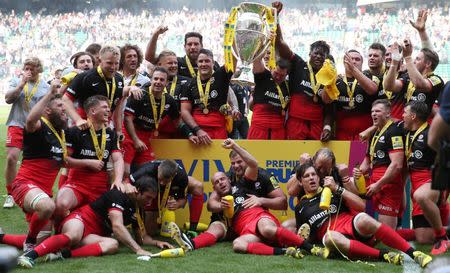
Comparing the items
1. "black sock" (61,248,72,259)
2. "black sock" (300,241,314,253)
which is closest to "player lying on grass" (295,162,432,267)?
"black sock" (300,241,314,253)

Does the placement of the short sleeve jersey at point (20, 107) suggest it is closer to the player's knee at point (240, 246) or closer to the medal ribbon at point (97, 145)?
the medal ribbon at point (97, 145)

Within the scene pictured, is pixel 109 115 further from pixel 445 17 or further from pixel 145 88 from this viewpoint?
pixel 445 17

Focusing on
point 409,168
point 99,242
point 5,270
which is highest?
Result: point 5,270

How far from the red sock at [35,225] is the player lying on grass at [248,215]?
40.9 inches

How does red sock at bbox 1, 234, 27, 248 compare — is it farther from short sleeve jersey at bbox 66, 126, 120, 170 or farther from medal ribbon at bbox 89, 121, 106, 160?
medal ribbon at bbox 89, 121, 106, 160

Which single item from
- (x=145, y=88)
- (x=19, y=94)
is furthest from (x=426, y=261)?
(x=19, y=94)

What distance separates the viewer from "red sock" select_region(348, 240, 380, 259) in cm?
577

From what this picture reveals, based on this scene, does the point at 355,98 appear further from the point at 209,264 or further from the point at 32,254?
the point at 32,254

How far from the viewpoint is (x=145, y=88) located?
24.3ft

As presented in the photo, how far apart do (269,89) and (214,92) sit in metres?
0.54

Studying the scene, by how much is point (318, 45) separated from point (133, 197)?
2501 mm

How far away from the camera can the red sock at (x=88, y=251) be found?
5.90 meters

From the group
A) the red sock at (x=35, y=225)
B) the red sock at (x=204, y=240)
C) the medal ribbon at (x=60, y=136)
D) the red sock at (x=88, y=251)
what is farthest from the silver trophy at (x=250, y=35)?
the red sock at (x=35, y=225)

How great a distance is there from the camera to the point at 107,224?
246 inches
